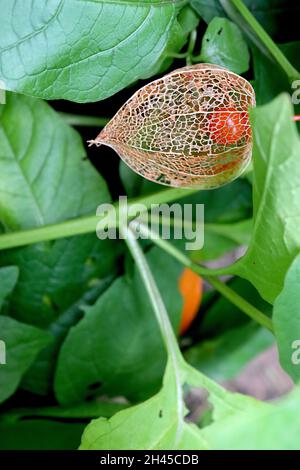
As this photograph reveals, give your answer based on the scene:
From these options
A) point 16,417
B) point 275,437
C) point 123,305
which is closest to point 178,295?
point 123,305

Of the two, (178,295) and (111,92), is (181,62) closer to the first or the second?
(111,92)

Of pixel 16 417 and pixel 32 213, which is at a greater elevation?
pixel 32 213

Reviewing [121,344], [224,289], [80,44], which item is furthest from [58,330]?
[80,44]

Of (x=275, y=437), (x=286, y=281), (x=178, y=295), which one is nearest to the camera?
(x=275, y=437)

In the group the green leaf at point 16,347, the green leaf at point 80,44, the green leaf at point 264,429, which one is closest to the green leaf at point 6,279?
the green leaf at point 16,347

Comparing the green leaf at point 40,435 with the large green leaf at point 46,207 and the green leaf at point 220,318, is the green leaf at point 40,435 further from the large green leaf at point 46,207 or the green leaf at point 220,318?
the green leaf at point 220,318

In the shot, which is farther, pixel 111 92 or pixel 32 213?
pixel 32 213
